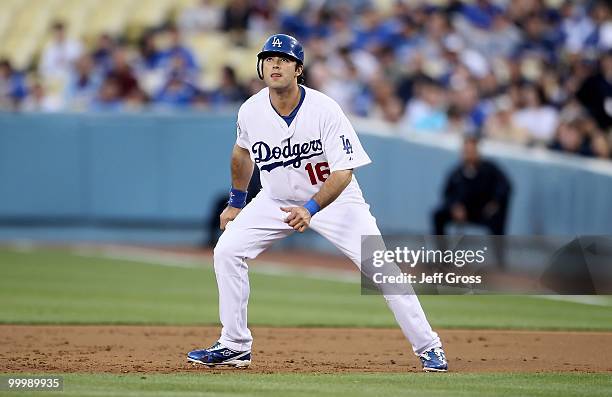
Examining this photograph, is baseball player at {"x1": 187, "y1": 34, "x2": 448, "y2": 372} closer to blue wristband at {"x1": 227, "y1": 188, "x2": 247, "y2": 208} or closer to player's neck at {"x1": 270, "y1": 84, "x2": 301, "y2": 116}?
player's neck at {"x1": 270, "y1": 84, "x2": 301, "y2": 116}

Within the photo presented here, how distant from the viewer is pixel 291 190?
7320mm

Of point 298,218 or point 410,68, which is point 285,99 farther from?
point 410,68

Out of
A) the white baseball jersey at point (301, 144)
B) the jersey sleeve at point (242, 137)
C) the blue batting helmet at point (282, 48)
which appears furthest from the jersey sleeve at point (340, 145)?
the jersey sleeve at point (242, 137)

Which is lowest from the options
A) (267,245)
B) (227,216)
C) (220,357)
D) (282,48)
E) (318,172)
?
(220,357)

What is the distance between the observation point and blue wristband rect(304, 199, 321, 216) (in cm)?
700

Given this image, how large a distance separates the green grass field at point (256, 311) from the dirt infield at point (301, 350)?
0.41m

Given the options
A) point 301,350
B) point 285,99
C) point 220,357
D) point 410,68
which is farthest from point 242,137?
point 410,68

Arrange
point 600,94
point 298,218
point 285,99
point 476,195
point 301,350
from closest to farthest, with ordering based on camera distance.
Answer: point 298,218, point 285,99, point 301,350, point 476,195, point 600,94

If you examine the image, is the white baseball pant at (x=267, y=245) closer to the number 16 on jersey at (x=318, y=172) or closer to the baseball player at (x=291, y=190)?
the baseball player at (x=291, y=190)

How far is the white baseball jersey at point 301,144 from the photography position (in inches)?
280

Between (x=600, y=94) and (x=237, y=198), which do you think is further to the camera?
(x=600, y=94)

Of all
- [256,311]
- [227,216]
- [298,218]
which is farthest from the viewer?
[256,311]

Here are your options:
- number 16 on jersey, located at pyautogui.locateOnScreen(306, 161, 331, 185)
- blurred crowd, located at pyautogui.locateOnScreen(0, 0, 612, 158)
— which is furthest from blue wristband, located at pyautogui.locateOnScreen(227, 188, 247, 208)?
blurred crowd, located at pyautogui.locateOnScreen(0, 0, 612, 158)

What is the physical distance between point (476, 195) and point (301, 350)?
610 cm
